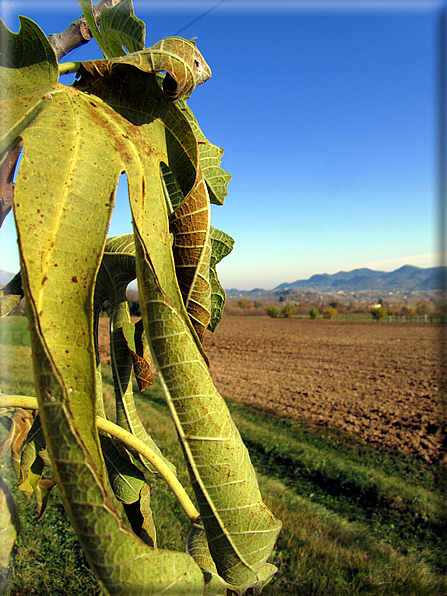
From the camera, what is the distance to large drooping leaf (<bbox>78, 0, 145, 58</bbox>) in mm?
672

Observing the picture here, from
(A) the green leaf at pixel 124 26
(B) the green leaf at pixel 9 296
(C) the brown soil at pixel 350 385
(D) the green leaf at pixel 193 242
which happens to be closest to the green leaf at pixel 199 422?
(D) the green leaf at pixel 193 242

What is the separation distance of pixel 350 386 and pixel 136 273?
1386cm

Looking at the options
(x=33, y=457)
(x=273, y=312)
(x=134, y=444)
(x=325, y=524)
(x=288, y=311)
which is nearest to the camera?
(x=134, y=444)

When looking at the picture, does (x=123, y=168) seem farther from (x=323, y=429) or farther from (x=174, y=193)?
(x=323, y=429)

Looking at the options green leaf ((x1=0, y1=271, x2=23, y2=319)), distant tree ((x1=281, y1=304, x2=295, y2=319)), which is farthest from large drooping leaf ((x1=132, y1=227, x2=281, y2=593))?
distant tree ((x1=281, y1=304, x2=295, y2=319))

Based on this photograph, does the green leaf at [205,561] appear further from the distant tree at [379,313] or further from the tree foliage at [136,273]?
the distant tree at [379,313]

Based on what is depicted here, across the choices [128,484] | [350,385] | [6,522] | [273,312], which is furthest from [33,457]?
[273,312]

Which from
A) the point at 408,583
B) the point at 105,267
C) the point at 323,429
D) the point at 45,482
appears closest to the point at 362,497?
the point at 408,583

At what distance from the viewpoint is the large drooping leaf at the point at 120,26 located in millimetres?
672

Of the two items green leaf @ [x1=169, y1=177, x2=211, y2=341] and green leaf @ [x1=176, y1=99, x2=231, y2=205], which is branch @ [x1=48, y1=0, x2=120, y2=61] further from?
green leaf @ [x1=169, y1=177, x2=211, y2=341]

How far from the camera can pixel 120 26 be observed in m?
0.69

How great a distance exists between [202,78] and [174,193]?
28 centimetres

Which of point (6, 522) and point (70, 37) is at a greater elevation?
point (70, 37)

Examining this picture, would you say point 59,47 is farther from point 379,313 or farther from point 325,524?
point 379,313
